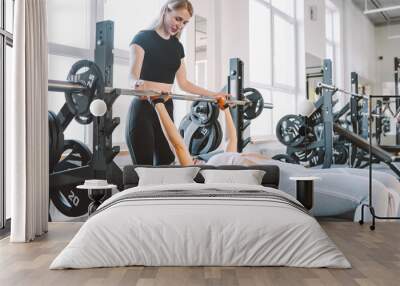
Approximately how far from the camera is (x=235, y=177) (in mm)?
5238

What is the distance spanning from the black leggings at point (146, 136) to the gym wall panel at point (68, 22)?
2.93 feet

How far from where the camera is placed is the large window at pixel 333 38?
222 inches

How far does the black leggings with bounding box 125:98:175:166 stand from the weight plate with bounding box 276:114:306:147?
1.27 meters

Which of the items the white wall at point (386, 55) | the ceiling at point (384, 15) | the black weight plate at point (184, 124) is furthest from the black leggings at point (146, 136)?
the ceiling at point (384, 15)

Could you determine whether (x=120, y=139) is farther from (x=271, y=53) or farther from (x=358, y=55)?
(x=358, y=55)

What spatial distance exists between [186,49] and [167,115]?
0.79 meters

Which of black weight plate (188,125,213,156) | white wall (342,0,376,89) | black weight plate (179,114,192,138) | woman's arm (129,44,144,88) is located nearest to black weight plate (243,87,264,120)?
black weight plate (188,125,213,156)

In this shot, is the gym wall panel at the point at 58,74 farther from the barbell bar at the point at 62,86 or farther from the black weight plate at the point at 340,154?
the black weight plate at the point at 340,154

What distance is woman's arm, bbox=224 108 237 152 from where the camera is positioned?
18.5 ft

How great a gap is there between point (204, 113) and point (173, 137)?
46 centimetres

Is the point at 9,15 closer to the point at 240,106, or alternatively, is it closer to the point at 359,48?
the point at 240,106

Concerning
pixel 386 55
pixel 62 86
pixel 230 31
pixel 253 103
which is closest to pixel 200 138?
pixel 253 103

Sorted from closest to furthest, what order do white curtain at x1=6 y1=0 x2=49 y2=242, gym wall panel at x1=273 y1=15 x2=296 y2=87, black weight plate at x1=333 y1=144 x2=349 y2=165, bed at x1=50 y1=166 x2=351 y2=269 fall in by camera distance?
bed at x1=50 y1=166 x2=351 y2=269, white curtain at x1=6 y1=0 x2=49 y2=242, black weight plate at x1=333 y1=144 x2=349 y2=165, gym wall panel at x1=273 y1=15 x2=296 y2=87

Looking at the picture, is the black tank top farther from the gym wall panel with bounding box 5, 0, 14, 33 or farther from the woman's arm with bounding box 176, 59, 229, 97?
the gym wall panel with bounding box 5, 0, 14, 33
